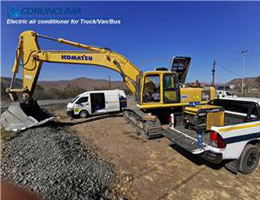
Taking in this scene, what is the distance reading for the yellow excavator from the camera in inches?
265

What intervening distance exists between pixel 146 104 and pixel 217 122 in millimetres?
3011

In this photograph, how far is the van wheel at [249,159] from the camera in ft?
12.2

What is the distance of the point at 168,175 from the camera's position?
3.84m

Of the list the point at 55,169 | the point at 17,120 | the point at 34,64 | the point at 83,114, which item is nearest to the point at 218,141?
the point at 55,169

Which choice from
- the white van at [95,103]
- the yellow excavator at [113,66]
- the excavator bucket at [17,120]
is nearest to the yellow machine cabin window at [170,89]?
the yellow excavator at [113,66]

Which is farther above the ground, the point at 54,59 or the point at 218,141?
the point at 54,59

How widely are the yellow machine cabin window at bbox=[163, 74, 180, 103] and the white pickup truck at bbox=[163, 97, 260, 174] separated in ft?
8.23

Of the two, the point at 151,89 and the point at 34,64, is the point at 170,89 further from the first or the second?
the point at 34,64

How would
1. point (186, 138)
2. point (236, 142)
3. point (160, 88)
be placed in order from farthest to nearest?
point (160, 88) < point (186, 138) < point (236, 142)

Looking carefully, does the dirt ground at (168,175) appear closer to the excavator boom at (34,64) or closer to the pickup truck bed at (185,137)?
the pickup truck bed at (185,137)

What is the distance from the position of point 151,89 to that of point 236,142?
182 inches

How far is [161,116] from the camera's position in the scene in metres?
7.68

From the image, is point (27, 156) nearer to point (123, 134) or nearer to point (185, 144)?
point (123, 134)

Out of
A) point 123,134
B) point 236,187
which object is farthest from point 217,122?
point 123,134
